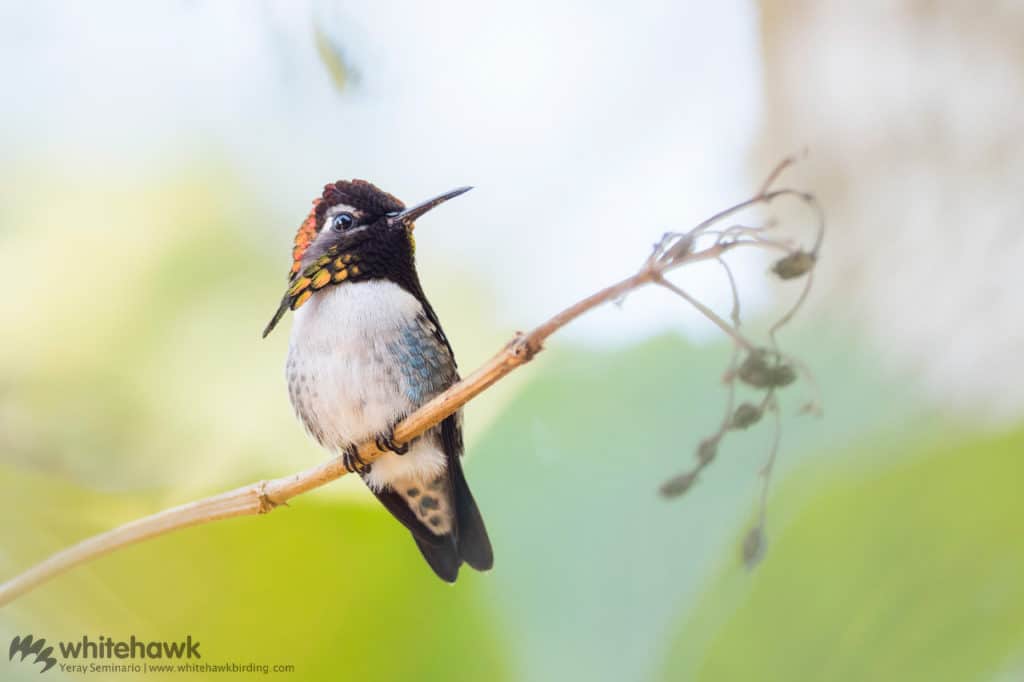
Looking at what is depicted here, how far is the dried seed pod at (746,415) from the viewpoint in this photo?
66.2 inches

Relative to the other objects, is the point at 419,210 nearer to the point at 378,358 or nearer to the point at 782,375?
the point at 378,358

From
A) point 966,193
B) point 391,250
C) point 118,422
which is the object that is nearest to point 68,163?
point 118,422

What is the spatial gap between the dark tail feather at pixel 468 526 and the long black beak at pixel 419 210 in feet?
1.35

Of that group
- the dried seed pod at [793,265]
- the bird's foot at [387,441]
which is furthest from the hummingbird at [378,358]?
the dried seed pod at [793,265]

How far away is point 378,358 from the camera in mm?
1476

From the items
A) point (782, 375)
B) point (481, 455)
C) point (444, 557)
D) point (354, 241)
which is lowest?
point (444, 557)

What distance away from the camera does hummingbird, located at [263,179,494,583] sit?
147 cm

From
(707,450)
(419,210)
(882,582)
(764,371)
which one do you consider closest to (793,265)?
(764,371)

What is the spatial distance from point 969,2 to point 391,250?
3.70ft

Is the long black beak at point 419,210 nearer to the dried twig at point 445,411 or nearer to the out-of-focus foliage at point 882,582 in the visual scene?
the dried twig at point 445,411

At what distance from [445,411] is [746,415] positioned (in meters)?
0.63

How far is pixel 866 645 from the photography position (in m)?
1.67

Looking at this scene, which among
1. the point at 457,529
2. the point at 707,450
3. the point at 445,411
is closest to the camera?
the point at 445,411

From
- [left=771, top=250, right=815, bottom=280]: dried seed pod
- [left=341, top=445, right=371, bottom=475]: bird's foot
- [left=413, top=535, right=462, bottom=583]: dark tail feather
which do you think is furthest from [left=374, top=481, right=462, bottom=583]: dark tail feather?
[left=771, top=250, right=815, bottom=280]: dried seed pod
